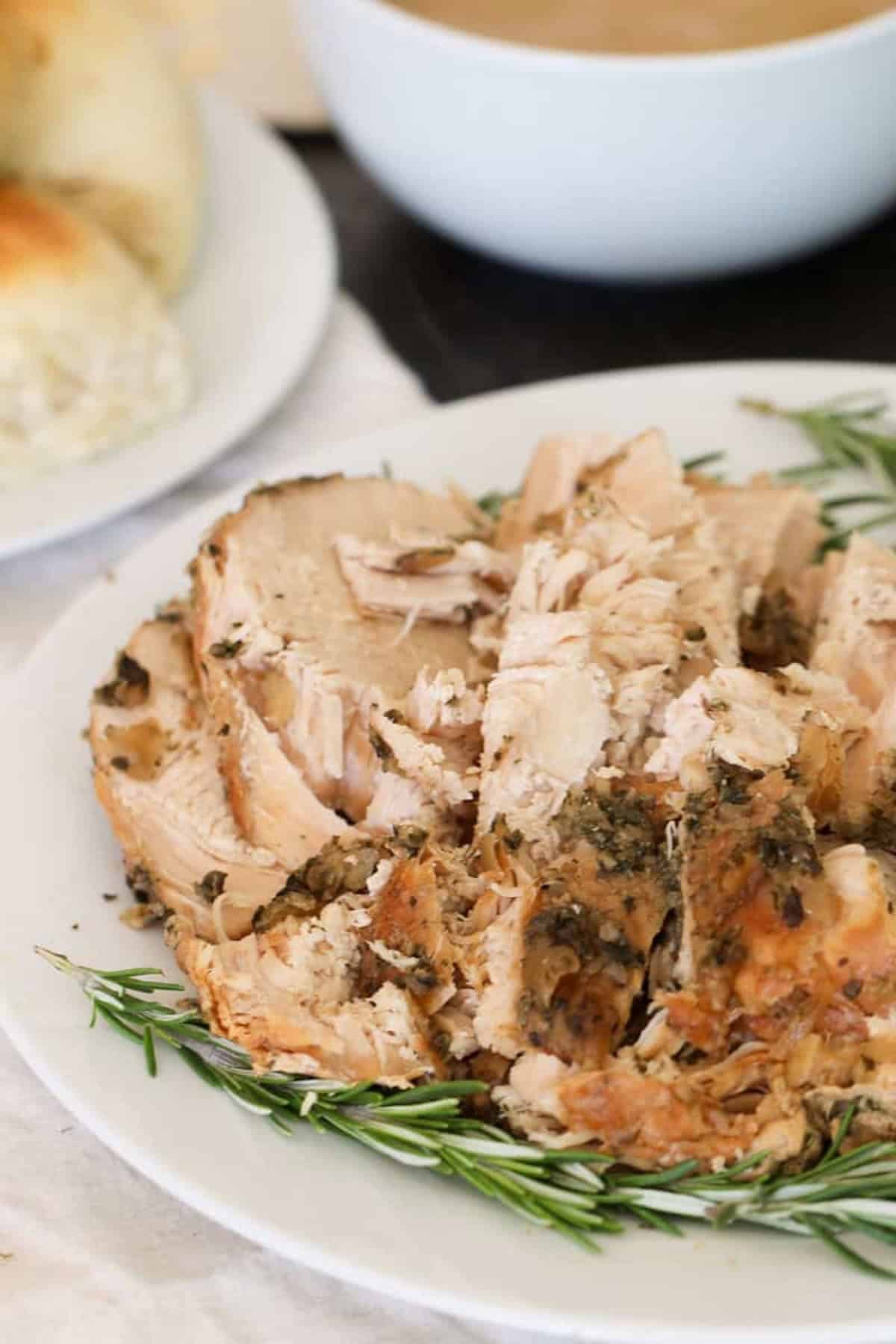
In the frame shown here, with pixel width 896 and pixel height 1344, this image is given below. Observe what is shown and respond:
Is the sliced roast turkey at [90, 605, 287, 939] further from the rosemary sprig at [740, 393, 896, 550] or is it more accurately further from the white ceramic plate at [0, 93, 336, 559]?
the rosemary sprig at [740, 393, 896, 550]

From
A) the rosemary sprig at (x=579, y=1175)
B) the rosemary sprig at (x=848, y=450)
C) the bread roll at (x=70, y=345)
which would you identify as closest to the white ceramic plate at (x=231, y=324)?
the bread roll at (x=70, y=345)

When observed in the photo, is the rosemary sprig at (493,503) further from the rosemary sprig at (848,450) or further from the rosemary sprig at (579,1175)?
the rosemary sprig at (579,1175)

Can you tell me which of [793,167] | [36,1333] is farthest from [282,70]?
[36,1333]

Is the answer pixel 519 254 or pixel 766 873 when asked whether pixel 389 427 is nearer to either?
pixel 519 254

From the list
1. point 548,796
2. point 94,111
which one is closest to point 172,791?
point 548,796

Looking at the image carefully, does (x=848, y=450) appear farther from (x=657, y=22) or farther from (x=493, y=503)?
(x=657, y=22)
